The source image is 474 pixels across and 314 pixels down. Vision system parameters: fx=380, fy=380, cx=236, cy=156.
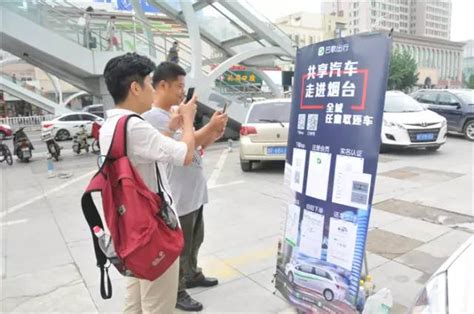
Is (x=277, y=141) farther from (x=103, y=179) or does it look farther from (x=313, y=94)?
(x=103, y=179)

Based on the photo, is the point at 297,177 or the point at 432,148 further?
the point at 432,148

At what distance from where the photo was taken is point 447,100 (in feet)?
36.1

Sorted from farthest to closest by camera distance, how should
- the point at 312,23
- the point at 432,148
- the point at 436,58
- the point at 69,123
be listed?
1. the point at 436,58
2. the point at 312,23
3. the point at 69,123
4. the point at 432,148

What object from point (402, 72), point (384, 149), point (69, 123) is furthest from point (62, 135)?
point (402, 72)

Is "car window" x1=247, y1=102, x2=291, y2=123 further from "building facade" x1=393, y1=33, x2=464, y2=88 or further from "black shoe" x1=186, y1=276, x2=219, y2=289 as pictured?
"building facade" x1=393, y1=33, x2=464, y2=88

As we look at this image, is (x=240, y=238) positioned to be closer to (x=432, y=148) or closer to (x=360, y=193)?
(x=360, y=193)

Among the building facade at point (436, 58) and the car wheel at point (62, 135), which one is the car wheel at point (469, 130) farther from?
the building facade at point (436, 58)

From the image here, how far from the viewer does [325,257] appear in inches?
92.5

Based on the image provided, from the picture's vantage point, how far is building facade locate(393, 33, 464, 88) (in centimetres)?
7381

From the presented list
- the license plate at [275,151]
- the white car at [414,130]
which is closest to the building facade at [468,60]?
the white car at [414,130]

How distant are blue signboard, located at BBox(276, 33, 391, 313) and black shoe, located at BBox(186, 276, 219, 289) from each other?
686 mm

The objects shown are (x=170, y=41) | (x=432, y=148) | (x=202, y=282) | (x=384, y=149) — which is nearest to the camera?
(x=202, y=282)

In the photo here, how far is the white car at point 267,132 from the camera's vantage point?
22.5 ft

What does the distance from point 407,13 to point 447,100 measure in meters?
89.8
